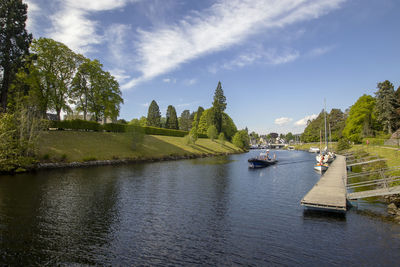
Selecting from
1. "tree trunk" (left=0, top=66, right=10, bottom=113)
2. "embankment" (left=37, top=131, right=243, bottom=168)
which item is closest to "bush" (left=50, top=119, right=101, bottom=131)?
"embankment" (left=37, top=131, right=243, bottom=168)

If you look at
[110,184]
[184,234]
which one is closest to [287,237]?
[184,234]

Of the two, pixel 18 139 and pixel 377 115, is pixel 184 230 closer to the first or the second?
pixel 18 139

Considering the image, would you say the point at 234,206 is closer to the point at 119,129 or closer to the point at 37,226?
the point at 37,226

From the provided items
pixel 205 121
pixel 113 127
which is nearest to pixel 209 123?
pixel 205 121

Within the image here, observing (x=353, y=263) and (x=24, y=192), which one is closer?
(x=353, y=263)

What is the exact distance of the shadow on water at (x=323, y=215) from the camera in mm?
16203

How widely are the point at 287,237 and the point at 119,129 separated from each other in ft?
213

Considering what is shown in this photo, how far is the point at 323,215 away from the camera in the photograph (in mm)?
16938

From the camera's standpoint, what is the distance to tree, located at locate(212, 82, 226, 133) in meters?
116

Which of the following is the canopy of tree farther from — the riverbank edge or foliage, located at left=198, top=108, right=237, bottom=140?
the riverbank edge

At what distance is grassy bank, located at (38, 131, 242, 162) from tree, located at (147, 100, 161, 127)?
4530cm

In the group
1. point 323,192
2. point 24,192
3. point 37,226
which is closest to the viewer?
point 37,226

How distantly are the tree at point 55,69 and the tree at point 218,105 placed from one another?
69.3 meters

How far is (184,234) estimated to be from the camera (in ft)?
44.4
